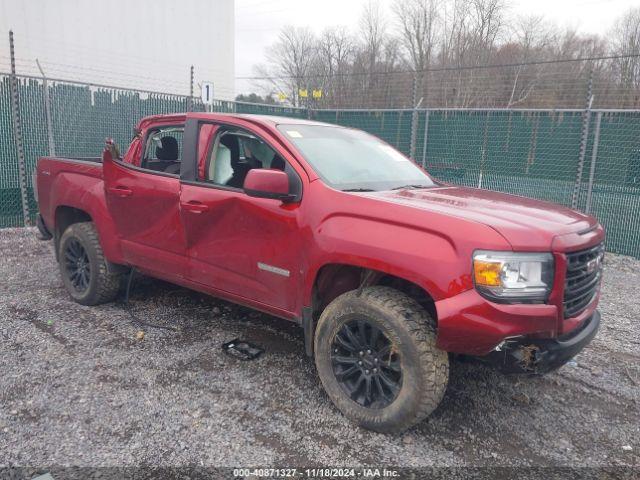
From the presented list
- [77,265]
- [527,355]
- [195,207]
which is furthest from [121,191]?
[527,355]

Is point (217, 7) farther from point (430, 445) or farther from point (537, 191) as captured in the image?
point (430, 445)

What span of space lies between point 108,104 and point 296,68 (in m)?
46.7

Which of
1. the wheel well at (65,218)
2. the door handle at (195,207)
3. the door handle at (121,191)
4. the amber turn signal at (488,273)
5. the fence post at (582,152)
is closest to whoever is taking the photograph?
the amber turn signal at (488,273)

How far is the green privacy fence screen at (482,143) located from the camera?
7516mm

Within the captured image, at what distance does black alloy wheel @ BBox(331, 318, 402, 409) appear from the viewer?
288cm

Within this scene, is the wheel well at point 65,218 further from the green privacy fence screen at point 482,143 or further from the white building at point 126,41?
the white building at point 126,41

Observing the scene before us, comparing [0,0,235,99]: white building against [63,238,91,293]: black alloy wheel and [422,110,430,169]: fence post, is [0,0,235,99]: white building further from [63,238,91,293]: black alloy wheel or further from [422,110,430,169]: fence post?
[63,238,91,293]: black alloy wheel

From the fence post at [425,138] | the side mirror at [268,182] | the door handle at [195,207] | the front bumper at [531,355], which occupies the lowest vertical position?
the front bumper at [531,355]

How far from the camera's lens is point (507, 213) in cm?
288

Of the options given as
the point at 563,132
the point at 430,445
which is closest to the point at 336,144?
the point at 430,445

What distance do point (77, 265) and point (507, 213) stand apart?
4.03m

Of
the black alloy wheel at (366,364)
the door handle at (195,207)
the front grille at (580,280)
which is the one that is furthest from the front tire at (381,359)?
the door handle at (195,207)

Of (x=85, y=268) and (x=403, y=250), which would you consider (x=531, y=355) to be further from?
(x=85, y=268)

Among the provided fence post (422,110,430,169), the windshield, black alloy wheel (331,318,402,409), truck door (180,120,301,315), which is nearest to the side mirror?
truck door (180,120,301,315)
